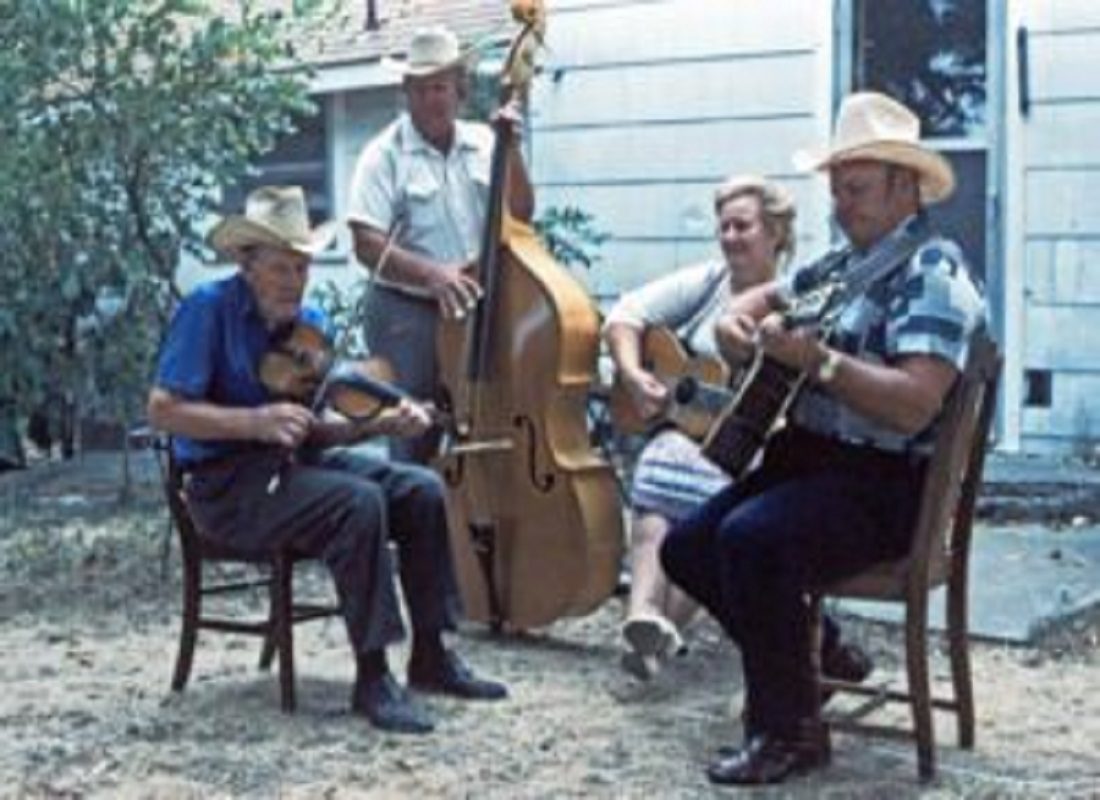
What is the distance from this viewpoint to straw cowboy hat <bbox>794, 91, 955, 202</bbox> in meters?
4.32

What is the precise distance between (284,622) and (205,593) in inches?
20.2

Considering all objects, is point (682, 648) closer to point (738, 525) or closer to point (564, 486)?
point (564, 486)

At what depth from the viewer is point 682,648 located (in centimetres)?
541

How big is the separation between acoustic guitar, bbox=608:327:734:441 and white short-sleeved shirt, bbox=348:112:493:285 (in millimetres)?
732

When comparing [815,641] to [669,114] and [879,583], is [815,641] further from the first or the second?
[669,114]

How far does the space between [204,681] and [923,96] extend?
4206 mm

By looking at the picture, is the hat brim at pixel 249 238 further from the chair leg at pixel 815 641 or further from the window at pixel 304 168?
the window at pixel 304 168

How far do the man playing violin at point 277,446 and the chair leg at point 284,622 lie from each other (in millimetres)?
80

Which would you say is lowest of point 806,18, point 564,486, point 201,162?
point 564,486

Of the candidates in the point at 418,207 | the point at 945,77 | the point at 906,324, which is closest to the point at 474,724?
the point at 906,324

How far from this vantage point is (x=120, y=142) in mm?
7906

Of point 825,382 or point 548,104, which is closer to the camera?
point 825,382

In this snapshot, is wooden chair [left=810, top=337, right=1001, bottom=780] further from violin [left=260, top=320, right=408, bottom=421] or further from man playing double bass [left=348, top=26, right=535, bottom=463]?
man playing double bass [left=348, top=26, right=535, bottom=463]

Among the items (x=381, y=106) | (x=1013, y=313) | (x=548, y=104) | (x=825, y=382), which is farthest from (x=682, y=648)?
(x=381, y=106)
